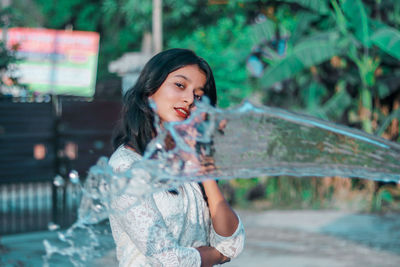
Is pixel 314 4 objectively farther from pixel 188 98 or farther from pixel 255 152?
pixel 255 152

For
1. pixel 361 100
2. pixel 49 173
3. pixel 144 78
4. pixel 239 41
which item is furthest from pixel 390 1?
pixel 144 78

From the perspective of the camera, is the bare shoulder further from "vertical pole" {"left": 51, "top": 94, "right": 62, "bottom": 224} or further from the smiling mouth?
"vertical pole" {"left": 51, "top": 94, "right": 62, "bottom": 224}

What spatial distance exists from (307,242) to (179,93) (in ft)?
21.4

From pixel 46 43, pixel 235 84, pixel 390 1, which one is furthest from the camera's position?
pixel 46 43

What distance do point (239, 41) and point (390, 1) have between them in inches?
132

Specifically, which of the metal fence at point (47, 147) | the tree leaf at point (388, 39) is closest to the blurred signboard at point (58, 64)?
the metal fence at point (47, 147)

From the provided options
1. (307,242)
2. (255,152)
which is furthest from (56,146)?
(255,152)

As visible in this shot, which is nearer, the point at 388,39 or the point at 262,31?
the point at 388,39

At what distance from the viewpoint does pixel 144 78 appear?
6.53 ft

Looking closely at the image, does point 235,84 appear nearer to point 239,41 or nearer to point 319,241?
point 239,41

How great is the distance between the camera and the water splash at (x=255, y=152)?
1.55 m

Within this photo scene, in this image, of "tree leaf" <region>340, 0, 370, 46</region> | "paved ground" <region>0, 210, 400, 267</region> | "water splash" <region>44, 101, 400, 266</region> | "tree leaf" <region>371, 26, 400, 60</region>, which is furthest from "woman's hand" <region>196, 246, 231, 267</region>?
"tree leaf" <region>340, 0, 370, 46</region>

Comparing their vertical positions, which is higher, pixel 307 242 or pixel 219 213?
pixel 219 213

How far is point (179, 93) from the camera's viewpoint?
1937 mm
